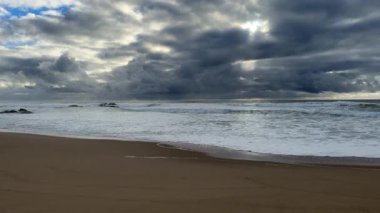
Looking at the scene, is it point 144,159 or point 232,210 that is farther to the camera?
point 144,159

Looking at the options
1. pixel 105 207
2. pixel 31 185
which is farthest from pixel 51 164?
pixel 105 207

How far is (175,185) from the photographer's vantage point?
17.9 feet

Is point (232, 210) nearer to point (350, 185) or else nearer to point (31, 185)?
point (350, 185)

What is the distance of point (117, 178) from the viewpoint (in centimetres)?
589

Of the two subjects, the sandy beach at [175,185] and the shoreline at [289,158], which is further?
the shoreline at [289,158]

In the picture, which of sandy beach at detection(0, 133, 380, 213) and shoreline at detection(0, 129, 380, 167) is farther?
shoreline at detection(0, 129, 380, 167)

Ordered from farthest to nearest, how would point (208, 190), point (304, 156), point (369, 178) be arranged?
1. point (304, 156)
2. point (369, 178)
3. point (208, 190)

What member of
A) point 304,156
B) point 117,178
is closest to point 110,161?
point 117,178

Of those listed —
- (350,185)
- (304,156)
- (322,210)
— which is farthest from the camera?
(304,156)

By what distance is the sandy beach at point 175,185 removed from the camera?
4.39 meters

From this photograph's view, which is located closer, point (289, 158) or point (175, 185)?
point (175, 185)

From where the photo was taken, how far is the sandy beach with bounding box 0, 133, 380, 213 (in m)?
4.39

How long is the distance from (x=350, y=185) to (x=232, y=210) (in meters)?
2.39

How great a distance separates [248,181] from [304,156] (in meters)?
3.57
